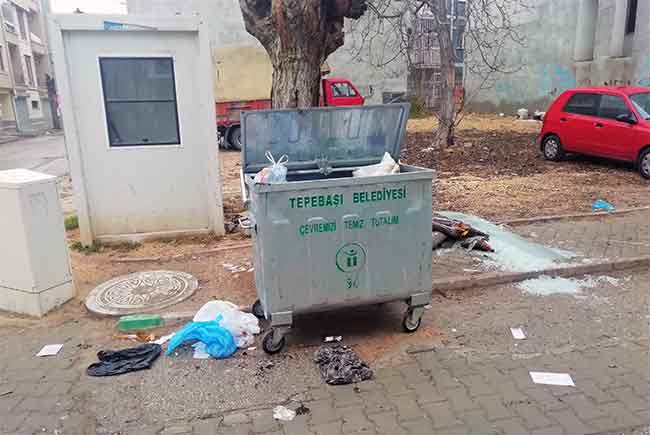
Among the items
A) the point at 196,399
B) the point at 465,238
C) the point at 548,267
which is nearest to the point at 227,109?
the point at 465,238

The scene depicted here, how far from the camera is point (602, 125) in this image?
9.93 meters

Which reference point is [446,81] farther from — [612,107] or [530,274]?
[530,274]

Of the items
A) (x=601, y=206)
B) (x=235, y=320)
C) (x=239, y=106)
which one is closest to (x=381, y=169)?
(x=235, y=320)

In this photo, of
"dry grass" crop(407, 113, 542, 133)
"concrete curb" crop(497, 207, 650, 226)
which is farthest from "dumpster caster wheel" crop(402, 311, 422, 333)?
"dry grass" crop(407, 113, 542, 133)

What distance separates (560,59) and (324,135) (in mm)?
18965

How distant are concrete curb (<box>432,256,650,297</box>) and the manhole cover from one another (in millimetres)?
2460

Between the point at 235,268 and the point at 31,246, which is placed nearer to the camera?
the point at 31,246

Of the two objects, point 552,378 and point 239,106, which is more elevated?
point 239,106

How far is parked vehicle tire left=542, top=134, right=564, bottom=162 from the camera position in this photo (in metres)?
11.2

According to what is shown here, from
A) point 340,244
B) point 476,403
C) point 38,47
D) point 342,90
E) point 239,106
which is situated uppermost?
point 38,47

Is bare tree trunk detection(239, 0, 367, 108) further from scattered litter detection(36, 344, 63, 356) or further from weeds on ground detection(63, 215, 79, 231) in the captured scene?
scattered litter detection(36, 344, 63, 356)

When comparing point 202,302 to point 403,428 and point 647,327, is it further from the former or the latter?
point 647,327

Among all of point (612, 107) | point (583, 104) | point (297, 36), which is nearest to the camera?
point (297, 36)

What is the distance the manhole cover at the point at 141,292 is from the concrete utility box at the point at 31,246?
386mm
